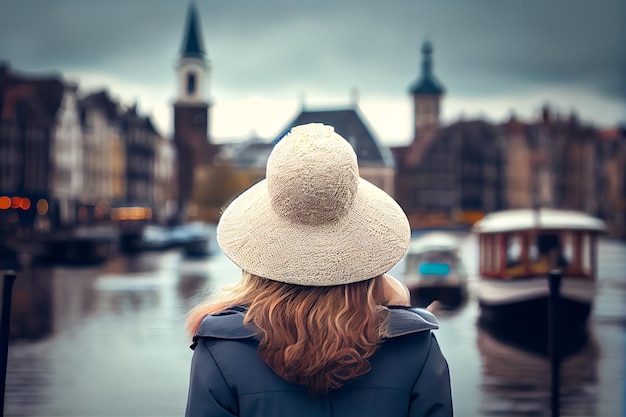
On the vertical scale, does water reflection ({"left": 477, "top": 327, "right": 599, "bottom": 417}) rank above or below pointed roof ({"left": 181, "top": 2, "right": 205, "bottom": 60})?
below

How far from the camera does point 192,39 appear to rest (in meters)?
9.09

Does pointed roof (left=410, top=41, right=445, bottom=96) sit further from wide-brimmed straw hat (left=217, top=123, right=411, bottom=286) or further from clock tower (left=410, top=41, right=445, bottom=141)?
wide-brimmed straw hat (left=217, top=123, right=411, bottom=286)

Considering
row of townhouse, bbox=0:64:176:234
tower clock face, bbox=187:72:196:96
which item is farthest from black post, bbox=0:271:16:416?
tower clock face, bbox=187:72:196:96

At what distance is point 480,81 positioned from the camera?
30.1 ft

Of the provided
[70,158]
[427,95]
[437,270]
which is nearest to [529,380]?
[437,270]

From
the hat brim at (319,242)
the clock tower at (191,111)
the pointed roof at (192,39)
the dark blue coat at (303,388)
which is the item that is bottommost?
the dark blue coat at (303,388)

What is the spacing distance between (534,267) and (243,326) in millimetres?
7645

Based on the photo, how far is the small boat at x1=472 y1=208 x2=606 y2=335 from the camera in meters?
7.93

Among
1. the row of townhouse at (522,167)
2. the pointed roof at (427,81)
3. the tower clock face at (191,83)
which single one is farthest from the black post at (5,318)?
the pointed roof at (427,81)

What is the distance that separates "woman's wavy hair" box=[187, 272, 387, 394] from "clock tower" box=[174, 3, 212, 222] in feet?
24.1

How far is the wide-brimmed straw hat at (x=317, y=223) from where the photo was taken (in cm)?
86

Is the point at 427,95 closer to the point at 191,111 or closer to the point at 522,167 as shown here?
the point at 522,167

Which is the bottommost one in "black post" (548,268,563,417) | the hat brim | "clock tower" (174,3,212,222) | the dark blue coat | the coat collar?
"black post" (548,268,563,417)

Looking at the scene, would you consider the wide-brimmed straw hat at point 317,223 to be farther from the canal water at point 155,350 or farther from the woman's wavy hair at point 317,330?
the canal water at point 155,350
